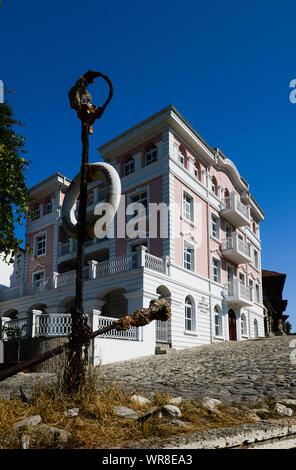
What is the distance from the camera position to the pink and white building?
20.1 m

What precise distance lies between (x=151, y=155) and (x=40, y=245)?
1240 cm

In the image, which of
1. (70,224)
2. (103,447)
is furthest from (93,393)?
(70,224)

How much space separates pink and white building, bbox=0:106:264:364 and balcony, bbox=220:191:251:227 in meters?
0.09

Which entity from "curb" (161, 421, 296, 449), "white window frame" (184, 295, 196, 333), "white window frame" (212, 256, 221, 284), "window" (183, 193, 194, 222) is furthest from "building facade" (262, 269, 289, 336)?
"curb" (161, 421, 296, 449)

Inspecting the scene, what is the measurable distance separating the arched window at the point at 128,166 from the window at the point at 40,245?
31.0 ft

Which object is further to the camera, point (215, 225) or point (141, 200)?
point (215, 225)

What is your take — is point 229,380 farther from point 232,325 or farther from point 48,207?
point 48,207

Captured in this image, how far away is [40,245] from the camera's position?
106 feet

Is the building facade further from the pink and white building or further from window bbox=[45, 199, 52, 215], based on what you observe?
window bbox=[45, 199, 52, 215]

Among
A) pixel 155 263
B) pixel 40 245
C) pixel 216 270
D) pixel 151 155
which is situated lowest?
pixel 155 263

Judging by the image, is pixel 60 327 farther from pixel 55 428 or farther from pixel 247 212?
pixel 247 212

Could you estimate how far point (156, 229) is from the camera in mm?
23000

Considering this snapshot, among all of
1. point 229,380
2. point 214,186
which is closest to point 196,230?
point 214,186
